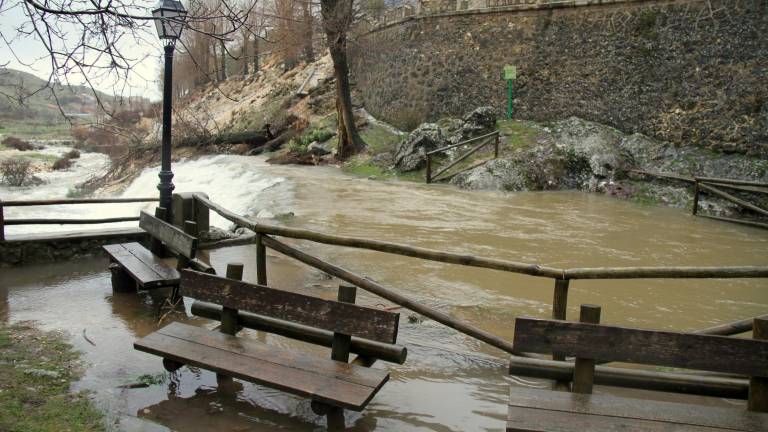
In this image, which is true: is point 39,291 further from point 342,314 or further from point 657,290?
point 657,290

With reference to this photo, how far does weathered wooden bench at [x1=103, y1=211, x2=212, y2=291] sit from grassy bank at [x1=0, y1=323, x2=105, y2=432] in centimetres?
98

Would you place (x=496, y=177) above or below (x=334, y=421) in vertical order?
above

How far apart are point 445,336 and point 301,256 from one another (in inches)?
66.3

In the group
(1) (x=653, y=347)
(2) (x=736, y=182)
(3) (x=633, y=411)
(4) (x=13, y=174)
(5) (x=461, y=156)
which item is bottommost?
(4) (x=13, y=174)

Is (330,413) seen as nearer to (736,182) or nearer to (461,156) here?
(736,182)

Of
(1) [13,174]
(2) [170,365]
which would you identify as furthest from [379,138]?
(2) [170,365]

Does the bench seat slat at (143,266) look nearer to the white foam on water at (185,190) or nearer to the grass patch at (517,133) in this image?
the white foam on water at (185,190)

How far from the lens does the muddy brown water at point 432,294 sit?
4266 mm

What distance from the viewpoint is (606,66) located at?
18172 millimetres

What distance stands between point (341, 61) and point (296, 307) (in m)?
17.7

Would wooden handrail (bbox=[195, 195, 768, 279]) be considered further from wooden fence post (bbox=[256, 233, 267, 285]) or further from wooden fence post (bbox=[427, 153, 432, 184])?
wooden fence post (bbox=[427, 153, 432, 184])

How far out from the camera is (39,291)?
21.9 feet

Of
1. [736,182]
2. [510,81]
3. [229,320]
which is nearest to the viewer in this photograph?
[229,320]

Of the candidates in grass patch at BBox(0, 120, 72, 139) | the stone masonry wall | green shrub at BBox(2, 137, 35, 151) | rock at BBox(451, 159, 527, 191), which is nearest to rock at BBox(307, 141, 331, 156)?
the stone masonry wall
